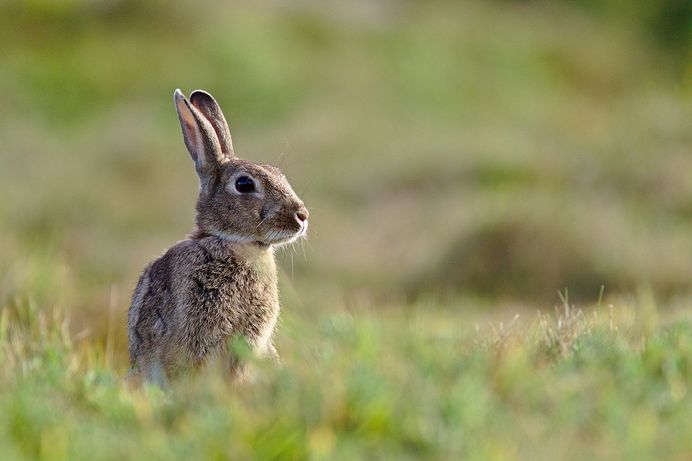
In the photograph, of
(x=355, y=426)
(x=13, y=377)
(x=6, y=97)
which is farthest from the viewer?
(x=6, y=97)

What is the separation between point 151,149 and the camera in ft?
64.7

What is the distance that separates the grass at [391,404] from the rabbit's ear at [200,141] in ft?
6.50

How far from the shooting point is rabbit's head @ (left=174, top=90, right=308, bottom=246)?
6.43 m

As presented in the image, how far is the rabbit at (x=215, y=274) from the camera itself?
233 inches

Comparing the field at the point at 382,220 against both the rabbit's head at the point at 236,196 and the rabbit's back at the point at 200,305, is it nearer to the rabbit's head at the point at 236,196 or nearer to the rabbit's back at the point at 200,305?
the rabbit's back at the point at 200,305

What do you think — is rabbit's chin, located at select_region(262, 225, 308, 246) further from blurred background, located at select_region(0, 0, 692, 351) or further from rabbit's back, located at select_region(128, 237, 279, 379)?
blurred background, located at select_region(0, 0, 692, 351)

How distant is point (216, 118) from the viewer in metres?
7.00

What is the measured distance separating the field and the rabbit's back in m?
0.24

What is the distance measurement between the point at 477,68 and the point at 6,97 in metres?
9.61

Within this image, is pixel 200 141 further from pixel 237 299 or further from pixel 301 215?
pixel 237 299

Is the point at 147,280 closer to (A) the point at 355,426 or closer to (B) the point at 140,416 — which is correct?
(B) the point at 140,416

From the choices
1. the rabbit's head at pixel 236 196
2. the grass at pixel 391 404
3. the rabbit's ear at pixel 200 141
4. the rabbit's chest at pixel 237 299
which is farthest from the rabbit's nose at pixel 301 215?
the grass at pixel 391 404

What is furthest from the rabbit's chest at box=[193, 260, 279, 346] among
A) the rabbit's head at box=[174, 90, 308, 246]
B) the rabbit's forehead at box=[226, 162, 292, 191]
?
the rabbit's forehead at box=[226, 162, 292, 191]

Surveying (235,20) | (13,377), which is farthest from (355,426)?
(235,20)
